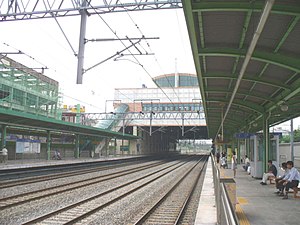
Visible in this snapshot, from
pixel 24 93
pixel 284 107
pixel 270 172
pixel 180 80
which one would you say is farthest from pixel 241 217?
pixel 180 80

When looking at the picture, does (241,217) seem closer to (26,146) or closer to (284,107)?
(284,107)

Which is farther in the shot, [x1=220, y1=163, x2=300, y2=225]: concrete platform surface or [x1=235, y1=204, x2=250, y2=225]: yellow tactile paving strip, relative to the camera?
[x1=220, y1=163, x2=300, y2=225]: concrete platform surface

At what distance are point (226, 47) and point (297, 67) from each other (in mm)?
1580

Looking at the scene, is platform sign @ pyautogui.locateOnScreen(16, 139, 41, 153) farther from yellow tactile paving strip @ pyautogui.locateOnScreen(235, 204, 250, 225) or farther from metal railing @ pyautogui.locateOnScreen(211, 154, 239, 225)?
metal railing @ pyautogui.locateOnScreen(211, 154, 239, 225)

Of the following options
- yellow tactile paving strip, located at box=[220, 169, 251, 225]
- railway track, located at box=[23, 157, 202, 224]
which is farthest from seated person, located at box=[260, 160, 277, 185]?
railway track, located at box=[23, 157, 202, 224]

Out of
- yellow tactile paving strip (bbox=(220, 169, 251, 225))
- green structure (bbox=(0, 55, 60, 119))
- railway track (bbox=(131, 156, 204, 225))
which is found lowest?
railway track (bbox=(131, 156, 204, 225))

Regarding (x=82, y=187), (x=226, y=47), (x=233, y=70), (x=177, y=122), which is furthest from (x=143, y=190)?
(x=177, y=122)

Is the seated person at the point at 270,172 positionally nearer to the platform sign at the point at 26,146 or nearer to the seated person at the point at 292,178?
the seated person at the point at 292,178

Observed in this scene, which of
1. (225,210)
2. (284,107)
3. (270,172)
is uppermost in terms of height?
(284,107)

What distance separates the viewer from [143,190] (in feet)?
50.3

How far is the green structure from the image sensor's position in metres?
29.5

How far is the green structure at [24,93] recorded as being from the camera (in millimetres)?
29531

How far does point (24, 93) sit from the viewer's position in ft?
109

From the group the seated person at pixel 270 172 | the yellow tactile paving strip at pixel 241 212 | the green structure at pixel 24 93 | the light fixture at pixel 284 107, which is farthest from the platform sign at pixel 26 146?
the light fixture at pixel 284 107
